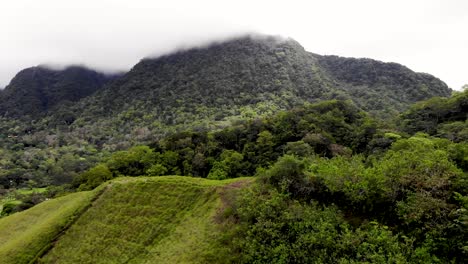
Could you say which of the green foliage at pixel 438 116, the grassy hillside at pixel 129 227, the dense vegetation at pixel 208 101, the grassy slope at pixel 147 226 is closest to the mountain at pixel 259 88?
the dense vegetation at pixel 208 101

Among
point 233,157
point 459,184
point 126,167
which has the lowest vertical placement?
point 126,167

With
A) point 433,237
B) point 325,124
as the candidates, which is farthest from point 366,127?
point 433,237

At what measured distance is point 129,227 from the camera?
4859 centimetres

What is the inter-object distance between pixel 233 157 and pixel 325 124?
83.3ft

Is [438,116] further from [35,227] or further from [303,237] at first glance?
[35,227]

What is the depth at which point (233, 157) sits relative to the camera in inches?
3081

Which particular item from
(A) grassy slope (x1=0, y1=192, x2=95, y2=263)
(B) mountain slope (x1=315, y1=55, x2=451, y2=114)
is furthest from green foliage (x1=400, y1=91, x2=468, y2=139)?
(A) grassy slope (x1=0, y1=192, x2=95, y2=263)

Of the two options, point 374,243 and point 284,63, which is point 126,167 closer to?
point 374,243

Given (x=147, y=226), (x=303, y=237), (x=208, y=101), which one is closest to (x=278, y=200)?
(x=303, y=237)

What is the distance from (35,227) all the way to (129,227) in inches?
689

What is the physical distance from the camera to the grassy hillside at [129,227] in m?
44.0

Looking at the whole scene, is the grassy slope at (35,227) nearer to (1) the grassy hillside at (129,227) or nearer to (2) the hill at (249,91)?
(1) the grassy hillside at (129,227)

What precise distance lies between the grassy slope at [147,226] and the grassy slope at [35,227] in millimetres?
2079

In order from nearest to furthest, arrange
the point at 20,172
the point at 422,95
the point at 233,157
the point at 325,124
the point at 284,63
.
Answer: the point at 233,157 < the point at 325,124 < the point at 20,172 < the point at 422,95 < the point at 284,63
